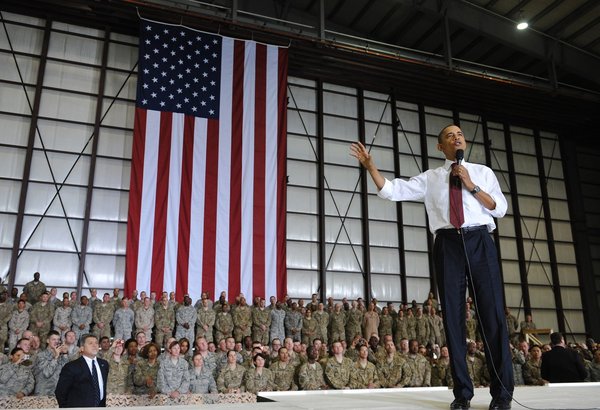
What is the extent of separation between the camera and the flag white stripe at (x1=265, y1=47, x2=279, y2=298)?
40.0 ft

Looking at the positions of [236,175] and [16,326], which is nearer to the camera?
[16,326]

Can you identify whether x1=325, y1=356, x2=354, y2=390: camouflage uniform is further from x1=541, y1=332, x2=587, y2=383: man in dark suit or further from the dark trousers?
Answer: the dark trousers

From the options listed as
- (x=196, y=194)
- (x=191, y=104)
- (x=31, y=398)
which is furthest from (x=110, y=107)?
(x=31, y=398)

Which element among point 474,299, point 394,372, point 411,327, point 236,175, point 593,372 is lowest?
point 593,372

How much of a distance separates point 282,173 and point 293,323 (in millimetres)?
3766

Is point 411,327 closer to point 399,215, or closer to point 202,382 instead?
point 399,215

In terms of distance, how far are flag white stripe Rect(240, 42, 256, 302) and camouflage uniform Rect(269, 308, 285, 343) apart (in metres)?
0.88

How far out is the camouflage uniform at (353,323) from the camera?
11875mm

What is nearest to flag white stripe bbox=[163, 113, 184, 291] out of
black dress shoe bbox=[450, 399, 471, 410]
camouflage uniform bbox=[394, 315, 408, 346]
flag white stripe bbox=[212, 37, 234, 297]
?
flag white stripe bbox=[212, 37, 234, 297]

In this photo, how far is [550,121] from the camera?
700 inches

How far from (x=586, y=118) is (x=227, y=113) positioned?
12.6 meters

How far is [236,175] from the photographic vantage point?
41.3 feet

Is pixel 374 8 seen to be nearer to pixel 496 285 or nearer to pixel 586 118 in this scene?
pixel 586 118

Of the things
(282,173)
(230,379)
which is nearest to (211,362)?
(230,379)
